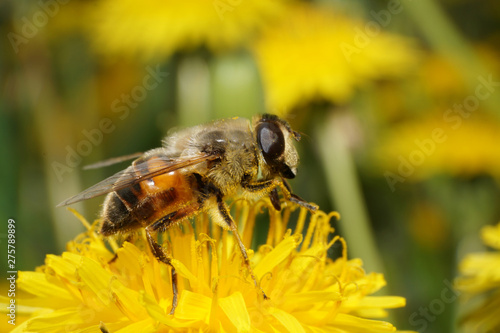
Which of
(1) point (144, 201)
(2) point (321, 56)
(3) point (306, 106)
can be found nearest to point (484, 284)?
(1) point (144, 201)

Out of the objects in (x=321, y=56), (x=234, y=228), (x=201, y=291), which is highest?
(x=321, y=56)

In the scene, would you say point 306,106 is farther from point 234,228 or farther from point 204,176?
point 234,228

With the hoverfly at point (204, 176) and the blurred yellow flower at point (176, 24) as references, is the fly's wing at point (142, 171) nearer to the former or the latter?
the hoverfly at point (204, 176)

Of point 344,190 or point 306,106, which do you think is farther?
point 306,106

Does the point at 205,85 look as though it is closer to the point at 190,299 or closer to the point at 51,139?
the point at 51,139

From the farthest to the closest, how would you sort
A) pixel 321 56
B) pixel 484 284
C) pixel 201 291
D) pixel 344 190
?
pixel 321 56
pixel 344 190
pixel 484 284
pixel 201 291

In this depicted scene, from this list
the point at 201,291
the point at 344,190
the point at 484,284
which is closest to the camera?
the point at 201,291
